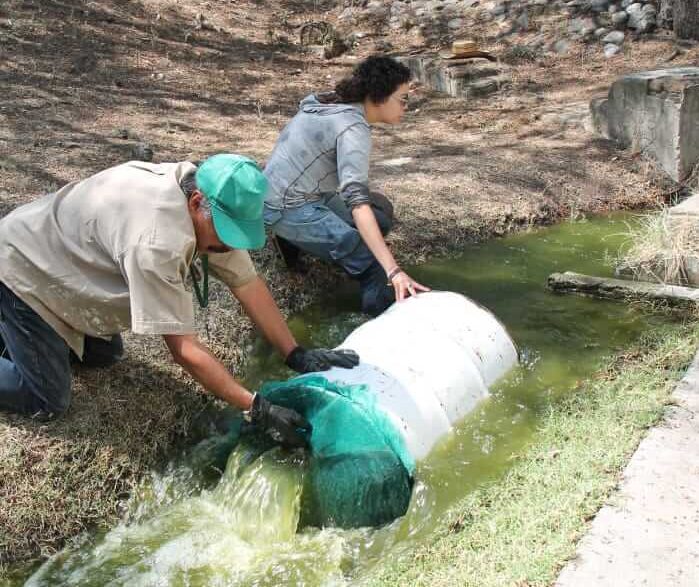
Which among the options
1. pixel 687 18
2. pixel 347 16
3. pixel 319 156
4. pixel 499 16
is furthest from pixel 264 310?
pixel 347 16

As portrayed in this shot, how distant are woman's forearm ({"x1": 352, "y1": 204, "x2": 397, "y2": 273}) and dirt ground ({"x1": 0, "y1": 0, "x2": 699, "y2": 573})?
960mm

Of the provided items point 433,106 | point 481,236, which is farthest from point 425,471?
point 433,106

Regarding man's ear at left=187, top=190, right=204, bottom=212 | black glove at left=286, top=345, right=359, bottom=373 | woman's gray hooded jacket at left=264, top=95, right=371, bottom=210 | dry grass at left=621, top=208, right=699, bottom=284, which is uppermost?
man's ear at left=187, top=190, right=204, bottom=212

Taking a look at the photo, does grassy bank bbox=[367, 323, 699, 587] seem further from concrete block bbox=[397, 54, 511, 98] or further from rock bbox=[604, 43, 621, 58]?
rock bbox=[604, 43, 621, 58]

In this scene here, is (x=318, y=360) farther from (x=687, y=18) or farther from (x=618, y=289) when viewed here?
(x=687, y=18)

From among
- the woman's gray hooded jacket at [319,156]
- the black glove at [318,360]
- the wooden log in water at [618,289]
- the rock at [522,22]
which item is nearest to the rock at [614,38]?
the rock at [522,22]

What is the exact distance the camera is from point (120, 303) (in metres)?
3.06

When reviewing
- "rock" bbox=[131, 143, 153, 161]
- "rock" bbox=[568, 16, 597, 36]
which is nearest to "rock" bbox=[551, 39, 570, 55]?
"rock" bbox=[568, 16, 597, 36]

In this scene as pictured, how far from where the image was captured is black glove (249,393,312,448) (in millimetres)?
3178

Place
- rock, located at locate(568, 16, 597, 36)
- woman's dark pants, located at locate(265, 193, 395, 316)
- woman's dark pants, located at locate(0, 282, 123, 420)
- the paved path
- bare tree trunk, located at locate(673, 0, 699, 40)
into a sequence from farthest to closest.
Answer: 1. rock, located at locate(568, 16, 597, 36)
2. bare tree trunk, located at locate(673, 0, 699, 40)
3. woman's dark pants, located at locate(265, 193, 395, 316)
4. woman's dark pants, located at locate(0, 282, 123, 420)
5. the paved path

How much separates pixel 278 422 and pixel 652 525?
142cm

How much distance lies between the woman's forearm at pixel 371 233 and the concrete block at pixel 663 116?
4.27m

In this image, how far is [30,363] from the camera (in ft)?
10.8

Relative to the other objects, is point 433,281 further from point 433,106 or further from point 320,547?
point 433,106
